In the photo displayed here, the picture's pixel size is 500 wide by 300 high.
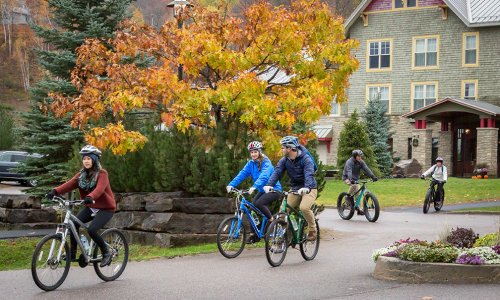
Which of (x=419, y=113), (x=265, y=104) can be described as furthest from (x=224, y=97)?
(x=419, y=113)

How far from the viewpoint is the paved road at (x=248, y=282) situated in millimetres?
10656

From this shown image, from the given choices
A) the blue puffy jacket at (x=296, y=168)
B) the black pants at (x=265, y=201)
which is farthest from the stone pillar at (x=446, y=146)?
the blue puffy jacket at (x=296, y=168)

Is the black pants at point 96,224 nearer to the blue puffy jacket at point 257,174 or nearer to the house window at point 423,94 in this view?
the blue puffy jacket at point 257,174

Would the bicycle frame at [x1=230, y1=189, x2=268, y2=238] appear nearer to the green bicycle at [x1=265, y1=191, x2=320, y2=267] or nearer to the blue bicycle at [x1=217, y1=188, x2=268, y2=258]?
the blue bicycle at [x1=217, y1=188, x2=268, y2=258]

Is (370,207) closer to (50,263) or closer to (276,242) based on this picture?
(276,242)

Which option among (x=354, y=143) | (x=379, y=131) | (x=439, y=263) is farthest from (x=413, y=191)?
(x=439, y=263)

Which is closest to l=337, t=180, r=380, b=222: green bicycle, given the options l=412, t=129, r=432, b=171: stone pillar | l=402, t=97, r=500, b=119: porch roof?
→ l=402, t=97, r=500, b=119: porch roof

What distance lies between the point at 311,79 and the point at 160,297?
10154mm

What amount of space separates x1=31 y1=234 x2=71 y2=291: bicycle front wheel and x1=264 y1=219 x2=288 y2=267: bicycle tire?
3309mm

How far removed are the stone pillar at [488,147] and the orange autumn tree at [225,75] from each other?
27.5 meters

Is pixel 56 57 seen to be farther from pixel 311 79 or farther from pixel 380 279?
pixel 380 279

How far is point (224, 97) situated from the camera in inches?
704

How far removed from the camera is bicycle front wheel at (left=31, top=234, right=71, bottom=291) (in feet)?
35.2

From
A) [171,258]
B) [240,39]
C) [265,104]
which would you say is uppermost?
[240,39]
